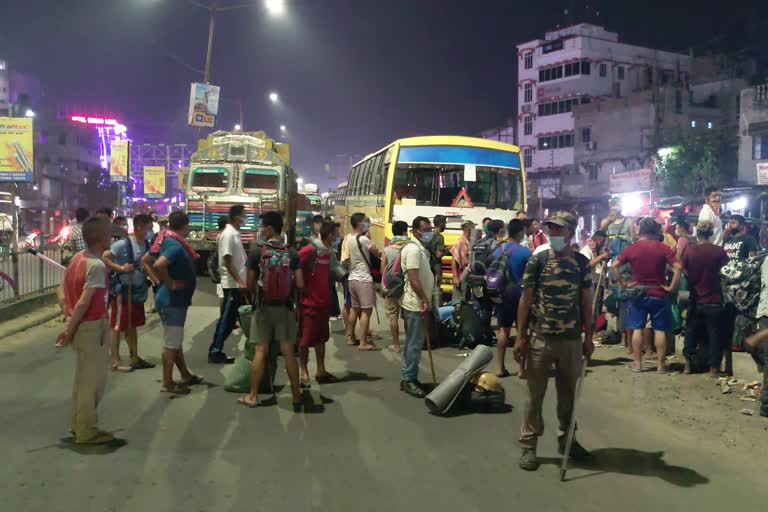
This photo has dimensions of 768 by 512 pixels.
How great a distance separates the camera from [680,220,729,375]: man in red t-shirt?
8.18 metres

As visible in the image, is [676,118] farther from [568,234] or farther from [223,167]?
[568,234]

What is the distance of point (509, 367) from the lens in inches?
355

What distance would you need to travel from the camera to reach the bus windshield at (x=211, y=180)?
19.5 meters

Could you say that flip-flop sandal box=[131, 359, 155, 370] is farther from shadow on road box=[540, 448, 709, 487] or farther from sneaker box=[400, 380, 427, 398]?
shadow on road box=[540, 448, 709, 487]

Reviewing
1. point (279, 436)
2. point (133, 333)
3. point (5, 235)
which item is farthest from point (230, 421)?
point (5, 235)

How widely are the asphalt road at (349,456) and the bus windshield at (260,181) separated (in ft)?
41.2

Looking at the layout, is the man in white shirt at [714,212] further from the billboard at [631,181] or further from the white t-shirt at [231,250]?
the billboard at [631,181]

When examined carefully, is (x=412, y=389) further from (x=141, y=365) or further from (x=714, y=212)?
(x=714, y=212)

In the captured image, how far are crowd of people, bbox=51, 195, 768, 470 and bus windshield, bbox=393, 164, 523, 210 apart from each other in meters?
4.92

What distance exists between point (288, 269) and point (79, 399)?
2186 mm

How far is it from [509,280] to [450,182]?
733 cm

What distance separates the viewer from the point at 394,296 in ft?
24.6

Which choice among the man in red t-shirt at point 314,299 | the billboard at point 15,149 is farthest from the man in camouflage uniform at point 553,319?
the billboard at point 15,149

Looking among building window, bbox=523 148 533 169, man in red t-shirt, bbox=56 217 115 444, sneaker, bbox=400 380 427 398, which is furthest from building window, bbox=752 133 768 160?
man in red t-shirt, bbox=56 217 115 444
